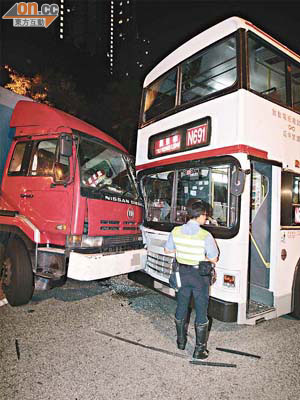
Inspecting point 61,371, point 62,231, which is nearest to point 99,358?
point 61,371

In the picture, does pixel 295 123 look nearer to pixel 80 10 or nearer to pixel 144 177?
pixel 144 177

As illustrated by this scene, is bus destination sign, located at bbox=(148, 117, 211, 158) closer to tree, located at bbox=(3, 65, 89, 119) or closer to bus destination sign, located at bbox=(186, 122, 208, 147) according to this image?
bus destination sign, located at bbox=(186, 122, 208, 147)

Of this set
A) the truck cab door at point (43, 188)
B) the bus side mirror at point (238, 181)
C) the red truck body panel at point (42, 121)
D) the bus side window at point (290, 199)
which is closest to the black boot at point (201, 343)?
the bus side mirror at point (238, 181)

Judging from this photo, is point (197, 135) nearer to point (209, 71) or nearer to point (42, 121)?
point (209, 71)

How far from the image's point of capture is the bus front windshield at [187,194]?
387 centimetres

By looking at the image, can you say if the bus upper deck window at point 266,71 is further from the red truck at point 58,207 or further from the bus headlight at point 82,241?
the bus headlight at point 82,241

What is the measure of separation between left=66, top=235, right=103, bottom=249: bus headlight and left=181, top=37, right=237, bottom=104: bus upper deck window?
2.67m

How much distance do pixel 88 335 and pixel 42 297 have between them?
1.77 metres

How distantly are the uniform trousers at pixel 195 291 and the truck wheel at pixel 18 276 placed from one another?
252 centimetres

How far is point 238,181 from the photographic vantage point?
11.4 feet

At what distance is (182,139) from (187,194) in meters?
0.88

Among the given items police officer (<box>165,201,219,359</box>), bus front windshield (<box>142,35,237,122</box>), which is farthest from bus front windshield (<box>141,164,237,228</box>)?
bus front windshield (<box>142,35,237,122</box>)

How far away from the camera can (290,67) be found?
4.50m

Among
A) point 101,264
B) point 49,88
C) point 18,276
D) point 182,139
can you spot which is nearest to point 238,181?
point 182,139
